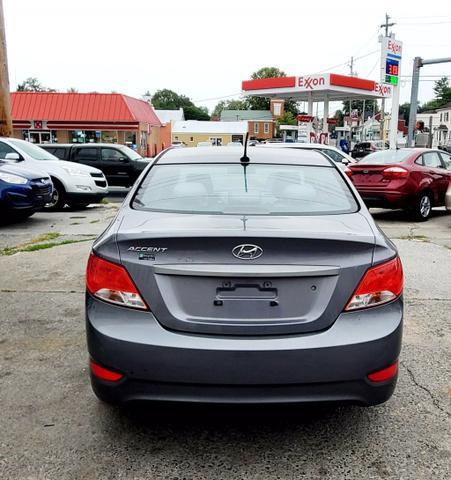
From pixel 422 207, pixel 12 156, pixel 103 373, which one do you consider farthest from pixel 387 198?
pixel 103 373

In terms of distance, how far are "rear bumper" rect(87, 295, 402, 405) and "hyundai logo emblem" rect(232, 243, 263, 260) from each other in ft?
1.24

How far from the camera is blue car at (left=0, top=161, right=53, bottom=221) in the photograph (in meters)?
9.38

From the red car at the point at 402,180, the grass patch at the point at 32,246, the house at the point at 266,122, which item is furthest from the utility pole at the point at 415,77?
the house at the point at 266,122

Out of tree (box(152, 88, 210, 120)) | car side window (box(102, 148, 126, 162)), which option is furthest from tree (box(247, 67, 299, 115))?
car side window (box(102, 148, 126, 162))

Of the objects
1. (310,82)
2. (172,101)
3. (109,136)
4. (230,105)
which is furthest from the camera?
(230,105)

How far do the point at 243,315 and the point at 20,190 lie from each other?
26.1ft

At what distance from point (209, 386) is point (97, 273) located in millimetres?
791

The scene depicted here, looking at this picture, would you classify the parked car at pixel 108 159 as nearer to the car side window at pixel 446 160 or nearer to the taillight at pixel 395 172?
the taillight at pixel 395 172

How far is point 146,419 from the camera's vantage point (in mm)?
3123

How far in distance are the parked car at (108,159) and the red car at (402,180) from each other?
762 cm

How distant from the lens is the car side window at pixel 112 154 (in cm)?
1655

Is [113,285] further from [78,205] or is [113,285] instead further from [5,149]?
[78,205]

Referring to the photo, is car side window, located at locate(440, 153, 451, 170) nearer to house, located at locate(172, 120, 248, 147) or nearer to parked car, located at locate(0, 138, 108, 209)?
parked car, located at locate(0, 138, 108, 209)

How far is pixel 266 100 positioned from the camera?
109312 mm
